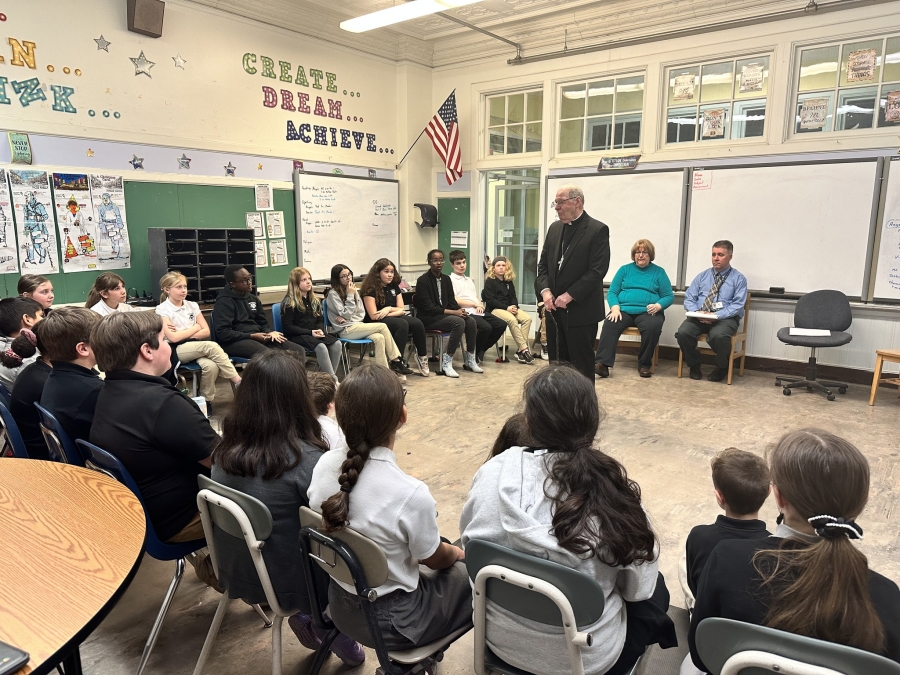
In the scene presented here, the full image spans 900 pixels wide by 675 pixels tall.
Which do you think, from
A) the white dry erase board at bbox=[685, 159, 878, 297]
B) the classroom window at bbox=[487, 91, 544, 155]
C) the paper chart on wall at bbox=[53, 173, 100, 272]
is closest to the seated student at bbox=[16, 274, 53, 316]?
the paper chart on wall at bbox=[53, 173, 100, 272]

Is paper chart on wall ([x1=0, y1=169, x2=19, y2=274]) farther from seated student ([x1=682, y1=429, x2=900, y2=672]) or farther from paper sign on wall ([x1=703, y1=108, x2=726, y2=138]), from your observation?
paper sign on wall ([x1=703, y1=108, x2=726, y2=138])

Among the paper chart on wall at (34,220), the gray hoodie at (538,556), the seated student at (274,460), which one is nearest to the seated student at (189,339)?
the paper chart on wall at (34,220)

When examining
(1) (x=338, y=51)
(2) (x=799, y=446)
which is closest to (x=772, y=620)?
(2) (x=799, y=446)

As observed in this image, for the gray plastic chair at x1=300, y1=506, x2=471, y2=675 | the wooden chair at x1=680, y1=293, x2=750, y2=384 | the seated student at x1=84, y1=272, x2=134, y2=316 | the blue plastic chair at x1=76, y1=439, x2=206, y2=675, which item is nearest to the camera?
the gray plastic chair at x1=300, y1=506, x2=471, y2=675

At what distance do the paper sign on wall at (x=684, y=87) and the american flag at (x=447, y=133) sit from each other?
260 centimetres

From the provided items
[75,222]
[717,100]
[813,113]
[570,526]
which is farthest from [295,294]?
[813,113]

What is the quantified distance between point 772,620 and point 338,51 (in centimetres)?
720

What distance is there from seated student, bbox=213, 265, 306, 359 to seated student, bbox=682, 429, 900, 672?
4.16 m

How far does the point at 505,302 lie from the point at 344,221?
2.18 meters

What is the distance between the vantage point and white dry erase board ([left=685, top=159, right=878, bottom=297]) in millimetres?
5406

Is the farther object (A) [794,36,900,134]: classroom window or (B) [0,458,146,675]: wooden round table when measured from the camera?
(A) [794,36,900,134]: classroom window

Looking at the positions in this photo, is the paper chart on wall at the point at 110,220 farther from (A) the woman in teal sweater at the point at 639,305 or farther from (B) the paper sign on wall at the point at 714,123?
(B) the paper sign on wall at the point at 714,123

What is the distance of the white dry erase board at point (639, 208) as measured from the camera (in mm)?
6328

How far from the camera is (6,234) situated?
4543 mm
